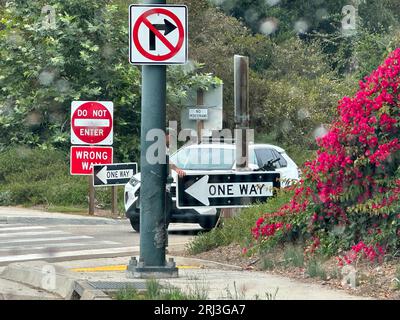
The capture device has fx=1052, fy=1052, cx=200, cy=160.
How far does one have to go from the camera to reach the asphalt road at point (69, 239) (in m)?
14.9

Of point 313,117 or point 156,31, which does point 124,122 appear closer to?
point 313,117

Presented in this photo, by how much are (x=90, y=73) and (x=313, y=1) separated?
26.1 metres

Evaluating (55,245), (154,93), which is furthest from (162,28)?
(55,245)

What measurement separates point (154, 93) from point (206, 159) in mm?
7672

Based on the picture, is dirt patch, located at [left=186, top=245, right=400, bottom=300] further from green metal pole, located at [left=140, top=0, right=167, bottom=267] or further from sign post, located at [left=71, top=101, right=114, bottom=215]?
sign post, located at [left=71, top=101, right=114, bottom=215]

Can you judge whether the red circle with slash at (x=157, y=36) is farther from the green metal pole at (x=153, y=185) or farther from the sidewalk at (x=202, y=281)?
the sidewalk at (x=202, y=281)

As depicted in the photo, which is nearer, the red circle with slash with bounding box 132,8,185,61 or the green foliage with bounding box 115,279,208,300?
the green foliage with bounding box 115,279,208,300

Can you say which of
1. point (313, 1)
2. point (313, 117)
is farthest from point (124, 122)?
point (313, 1)

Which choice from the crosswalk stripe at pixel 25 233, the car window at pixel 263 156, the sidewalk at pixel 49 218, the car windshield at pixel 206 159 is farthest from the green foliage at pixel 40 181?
the crosswalk stripe at pixel 25 233

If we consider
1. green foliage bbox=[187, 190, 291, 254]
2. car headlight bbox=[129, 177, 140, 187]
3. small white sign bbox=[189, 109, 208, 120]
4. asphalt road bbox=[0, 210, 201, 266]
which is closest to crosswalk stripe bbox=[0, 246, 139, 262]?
asphalt road bbox=[0, 210, 201, 266]

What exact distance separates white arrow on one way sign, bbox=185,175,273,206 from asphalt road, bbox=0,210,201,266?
2.62 meters

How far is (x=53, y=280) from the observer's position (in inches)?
436

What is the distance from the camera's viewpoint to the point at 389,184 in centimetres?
1212

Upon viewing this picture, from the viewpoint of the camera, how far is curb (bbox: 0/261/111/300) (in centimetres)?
1009
